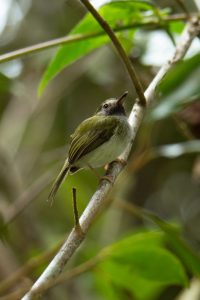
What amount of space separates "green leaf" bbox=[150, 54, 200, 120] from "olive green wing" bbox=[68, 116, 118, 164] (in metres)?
0.18

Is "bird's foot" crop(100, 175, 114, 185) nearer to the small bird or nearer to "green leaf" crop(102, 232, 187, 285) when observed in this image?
the small bird

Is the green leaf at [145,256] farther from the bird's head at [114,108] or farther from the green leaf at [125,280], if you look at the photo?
the bird's head at [114,108]

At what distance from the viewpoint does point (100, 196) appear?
1.70 m

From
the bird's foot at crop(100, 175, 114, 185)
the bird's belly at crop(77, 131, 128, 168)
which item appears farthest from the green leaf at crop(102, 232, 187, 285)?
the bird's foot at crop(100, 175, 114, 185)

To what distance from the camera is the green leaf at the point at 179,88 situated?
246 cm

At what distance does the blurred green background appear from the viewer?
3973mm

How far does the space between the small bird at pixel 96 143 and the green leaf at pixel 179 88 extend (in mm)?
149

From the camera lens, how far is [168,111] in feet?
8.07

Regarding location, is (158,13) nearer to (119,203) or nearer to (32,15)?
(119,203)

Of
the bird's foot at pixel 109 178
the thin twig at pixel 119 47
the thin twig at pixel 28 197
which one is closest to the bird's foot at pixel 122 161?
the bird's foot at pixel 109 178

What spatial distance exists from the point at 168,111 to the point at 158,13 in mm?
357

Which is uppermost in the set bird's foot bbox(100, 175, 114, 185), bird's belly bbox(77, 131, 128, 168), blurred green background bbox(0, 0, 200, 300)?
bird's foot bbox(100, 175, 114, 185)

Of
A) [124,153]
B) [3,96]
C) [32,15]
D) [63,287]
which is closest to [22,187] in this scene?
[63,287]

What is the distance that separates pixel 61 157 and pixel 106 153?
5.07 feet
